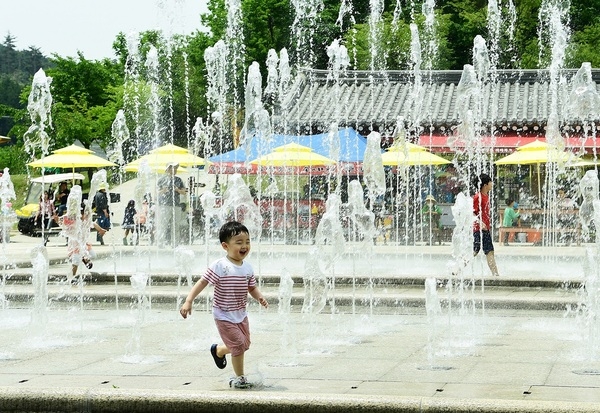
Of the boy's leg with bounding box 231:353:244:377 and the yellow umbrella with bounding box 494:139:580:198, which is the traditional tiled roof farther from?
the boy's leg with bounding box 231:353:244:377

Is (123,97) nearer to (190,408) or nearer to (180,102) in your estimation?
(180,102)

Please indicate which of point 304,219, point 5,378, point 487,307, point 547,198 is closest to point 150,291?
point 487,307

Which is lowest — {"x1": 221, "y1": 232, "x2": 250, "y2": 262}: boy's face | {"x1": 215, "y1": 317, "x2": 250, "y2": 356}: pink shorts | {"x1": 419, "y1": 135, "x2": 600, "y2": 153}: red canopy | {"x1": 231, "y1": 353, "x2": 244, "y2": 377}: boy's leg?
{"x1": 231, "y1": 353, "x2": 244, "y2": 377}: boy's leg

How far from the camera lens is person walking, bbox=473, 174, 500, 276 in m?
13.4

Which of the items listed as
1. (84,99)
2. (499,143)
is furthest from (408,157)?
(84,99)

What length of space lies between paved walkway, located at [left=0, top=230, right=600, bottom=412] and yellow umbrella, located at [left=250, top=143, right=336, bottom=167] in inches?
405

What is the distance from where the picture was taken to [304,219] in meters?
25.5

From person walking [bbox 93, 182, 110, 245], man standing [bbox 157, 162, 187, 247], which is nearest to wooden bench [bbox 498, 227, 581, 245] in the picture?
man standing [bbox 157, 162, 187, 247]

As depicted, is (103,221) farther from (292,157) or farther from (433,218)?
(433,218)

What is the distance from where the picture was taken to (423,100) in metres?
32.2

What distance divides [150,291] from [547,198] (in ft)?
56.8

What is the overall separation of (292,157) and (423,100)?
9.98 meters

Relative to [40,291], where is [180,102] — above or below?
above

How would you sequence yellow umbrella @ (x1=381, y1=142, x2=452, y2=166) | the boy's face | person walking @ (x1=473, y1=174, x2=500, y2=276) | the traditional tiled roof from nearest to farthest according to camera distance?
1. the boy's face
2. person walking @ (x1=473, y1=174, x2=500, y2=276)
3. yellow umbrella @ (x1=381, y1=142, x2=452, y2=166)
4. the traditional tiled roof
